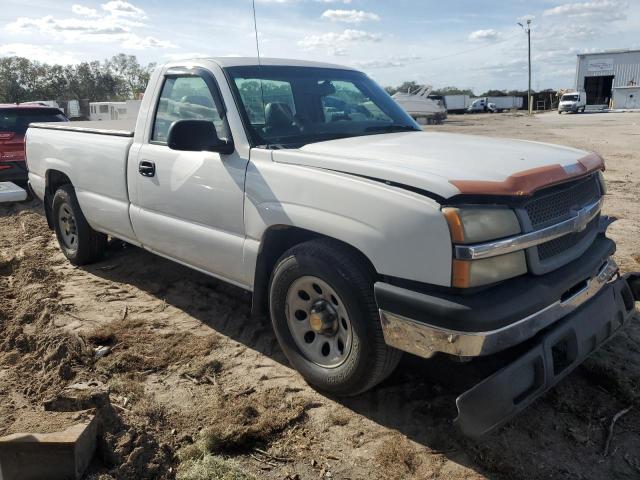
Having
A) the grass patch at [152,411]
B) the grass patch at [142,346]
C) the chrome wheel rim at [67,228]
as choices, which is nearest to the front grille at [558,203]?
the grass patch at [152,411]

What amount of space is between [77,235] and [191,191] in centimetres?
239

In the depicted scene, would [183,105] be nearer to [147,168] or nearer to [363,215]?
[147,168]

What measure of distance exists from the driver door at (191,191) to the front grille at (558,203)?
1.71 metres

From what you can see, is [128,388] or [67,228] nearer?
[128,388]

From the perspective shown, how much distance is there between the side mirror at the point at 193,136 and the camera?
3363 millimetres

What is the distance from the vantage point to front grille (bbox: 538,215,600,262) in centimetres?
279

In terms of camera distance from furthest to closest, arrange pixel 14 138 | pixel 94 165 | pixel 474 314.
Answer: pixel 14 138 → pixel 94 165 → pixel 474 314

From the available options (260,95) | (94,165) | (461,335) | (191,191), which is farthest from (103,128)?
(461,335)

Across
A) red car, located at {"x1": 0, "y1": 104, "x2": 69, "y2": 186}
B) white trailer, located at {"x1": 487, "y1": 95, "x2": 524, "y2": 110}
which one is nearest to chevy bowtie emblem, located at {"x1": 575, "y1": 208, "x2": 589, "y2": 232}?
red car, located at {"x1": 0, "y1": 104, "x2": 69, "y2": 186}

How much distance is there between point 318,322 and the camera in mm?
3117

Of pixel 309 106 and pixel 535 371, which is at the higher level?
pixel 309 106

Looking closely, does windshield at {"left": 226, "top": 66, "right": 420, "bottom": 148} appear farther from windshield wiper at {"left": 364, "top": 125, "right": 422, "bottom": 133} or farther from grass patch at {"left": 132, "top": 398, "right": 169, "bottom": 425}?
grass patch at {"left": 132, "top": 398, "right": 169, "bottom": 425}

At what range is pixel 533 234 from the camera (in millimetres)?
2625

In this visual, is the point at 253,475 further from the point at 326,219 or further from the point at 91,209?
the point at 91,209
